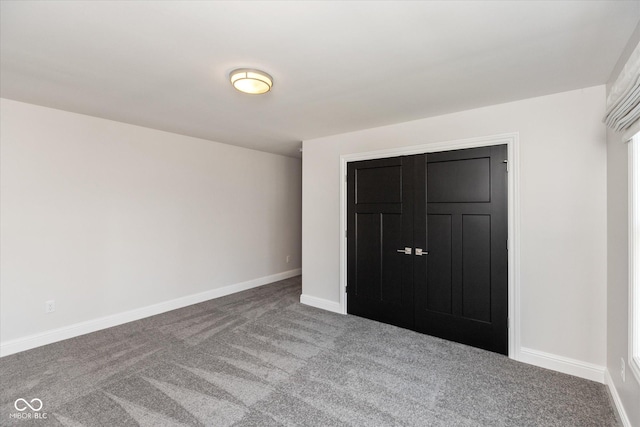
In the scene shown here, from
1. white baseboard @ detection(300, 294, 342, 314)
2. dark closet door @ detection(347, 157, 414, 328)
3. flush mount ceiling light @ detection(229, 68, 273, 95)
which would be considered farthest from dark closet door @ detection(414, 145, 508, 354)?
flush mount ceiling light @ detection(229, 68, 273, 95)

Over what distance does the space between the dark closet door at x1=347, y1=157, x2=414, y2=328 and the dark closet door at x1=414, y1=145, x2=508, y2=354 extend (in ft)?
0.44

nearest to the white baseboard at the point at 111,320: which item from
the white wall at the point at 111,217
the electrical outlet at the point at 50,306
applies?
the white wall at the point at 111,217

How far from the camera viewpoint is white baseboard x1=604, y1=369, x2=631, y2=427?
1.80 meters

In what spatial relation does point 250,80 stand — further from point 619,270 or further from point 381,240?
point 619,270

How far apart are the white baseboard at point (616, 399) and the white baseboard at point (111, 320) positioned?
14.6 ft

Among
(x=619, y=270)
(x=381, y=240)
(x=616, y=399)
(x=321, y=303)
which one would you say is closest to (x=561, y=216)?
(x=619, y=270)

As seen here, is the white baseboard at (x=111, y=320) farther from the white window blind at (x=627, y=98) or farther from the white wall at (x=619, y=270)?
the white window blind at (x=627, y=98)

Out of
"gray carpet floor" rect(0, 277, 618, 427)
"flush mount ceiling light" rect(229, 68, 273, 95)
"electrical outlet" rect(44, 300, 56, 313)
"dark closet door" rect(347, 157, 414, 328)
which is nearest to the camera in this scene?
"gray carpet floor" rect(0, 277, 618, 427)

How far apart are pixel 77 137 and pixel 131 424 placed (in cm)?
297

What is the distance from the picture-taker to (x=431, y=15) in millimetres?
1556

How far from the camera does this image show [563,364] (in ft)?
8.17

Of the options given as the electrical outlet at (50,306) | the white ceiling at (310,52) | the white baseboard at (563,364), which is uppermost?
the white ceiling at (310,52)

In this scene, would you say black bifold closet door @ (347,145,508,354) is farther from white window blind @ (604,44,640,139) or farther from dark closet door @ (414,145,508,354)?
white window blind @ (604,44,640,139)

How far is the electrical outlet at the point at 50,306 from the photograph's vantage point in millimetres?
3025
